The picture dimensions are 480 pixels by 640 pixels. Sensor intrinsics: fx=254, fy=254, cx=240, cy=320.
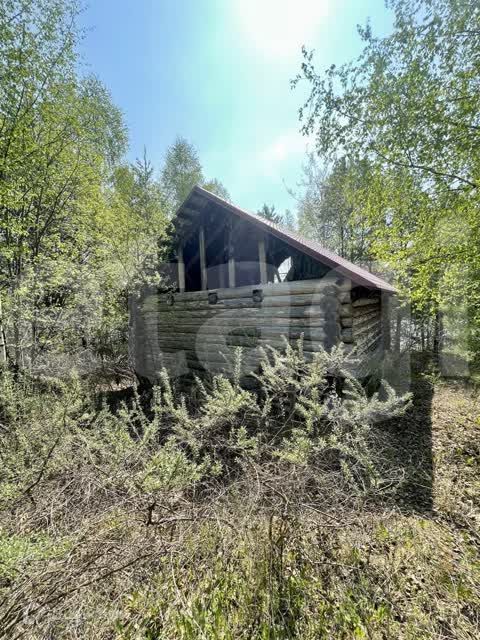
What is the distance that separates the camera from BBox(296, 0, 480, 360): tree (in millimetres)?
4254

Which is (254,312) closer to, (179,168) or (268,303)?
(268,303)

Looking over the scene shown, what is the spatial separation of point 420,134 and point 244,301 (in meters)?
4.69

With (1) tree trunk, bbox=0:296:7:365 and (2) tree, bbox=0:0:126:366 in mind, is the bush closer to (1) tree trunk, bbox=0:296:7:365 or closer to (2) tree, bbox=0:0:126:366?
(1) tree trunk, bbox=0:296:7:365

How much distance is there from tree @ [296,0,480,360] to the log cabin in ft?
4.28

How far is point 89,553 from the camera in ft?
6.99

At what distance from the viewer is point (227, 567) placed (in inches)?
86.2

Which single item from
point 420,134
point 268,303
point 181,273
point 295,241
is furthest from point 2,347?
point 420,134

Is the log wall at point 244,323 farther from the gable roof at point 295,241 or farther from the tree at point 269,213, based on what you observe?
the tree at point 269,213

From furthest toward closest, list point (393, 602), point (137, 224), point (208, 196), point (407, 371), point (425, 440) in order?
point (407, 371) < point (137, 224) < point (208, 196) < point (425, 440) < point (393, 602)

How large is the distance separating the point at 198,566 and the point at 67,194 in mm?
8382

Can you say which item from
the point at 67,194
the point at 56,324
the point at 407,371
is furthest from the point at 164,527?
the point at 407,371

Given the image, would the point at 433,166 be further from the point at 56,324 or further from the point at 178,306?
the point at 56,324

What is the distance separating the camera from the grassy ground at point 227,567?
182 centimetres

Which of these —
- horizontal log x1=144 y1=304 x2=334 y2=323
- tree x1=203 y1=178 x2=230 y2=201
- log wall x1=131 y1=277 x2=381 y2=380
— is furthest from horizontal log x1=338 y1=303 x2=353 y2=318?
tree x1=203 y1=178 x2=230 y2=201
